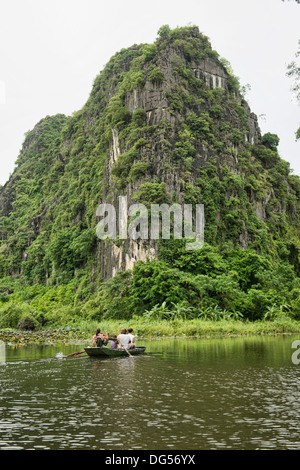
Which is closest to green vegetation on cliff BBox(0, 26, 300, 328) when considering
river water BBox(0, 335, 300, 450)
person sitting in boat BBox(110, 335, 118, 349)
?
person sitting in boat BBox(110, 335, 118, 349)

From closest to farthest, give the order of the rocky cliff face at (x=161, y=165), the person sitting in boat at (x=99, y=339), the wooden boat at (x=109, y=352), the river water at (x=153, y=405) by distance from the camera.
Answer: the river water at (x=153, y=405) < the wooden boat at (x=109, y=352) < the person sitting in boat at (x=99, y=339) < the rocky cliff face at (x=161, y=165)

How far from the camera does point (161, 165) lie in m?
42.2

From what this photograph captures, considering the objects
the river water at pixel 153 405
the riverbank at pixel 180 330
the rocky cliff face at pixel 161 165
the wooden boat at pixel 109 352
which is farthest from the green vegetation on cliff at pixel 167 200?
the river water at pixel 153 405

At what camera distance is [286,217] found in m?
56.4

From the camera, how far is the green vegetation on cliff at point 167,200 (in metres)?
36.2

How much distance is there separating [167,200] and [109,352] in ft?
78.0

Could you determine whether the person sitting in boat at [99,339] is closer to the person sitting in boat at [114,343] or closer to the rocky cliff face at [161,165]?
the person sitting in boat at [114,343]

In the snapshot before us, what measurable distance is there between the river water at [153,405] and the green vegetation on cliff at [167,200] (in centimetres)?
1826

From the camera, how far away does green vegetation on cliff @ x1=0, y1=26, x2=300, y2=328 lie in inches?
1426

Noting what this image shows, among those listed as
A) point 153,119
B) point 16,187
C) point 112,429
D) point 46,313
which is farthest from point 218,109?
point 112,429

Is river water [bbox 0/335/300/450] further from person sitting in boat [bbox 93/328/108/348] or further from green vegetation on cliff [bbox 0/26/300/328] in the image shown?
green vegetation on cliff [bbox 0/26/300/328]

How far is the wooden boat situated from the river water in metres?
1.62

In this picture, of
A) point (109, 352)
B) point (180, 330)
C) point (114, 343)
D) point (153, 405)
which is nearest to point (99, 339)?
point (109, 352)
